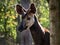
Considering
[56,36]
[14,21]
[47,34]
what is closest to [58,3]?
[56,36]

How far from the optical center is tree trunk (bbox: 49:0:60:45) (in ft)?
7.30

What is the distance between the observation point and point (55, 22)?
2.23 metres

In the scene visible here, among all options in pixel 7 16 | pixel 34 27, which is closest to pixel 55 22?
pixel 34 27

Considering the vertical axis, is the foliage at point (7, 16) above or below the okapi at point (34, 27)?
below

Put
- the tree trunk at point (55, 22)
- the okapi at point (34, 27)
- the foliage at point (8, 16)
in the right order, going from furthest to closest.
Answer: the foliage at point (8, 16) → the okapi at point (34, 27) → the tree trunk at point (55, 22)

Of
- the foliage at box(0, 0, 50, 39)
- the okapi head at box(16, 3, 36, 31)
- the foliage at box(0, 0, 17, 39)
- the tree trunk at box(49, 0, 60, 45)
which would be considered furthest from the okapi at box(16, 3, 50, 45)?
the foliage at box(0, 0, 17, 39)

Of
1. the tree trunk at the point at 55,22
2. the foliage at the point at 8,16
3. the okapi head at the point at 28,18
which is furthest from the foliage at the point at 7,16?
the tree trunk at the point at 55,22

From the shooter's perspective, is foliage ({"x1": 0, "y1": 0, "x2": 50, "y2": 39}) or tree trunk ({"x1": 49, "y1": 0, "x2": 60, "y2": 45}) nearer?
tree trunk ({"x1": 49, "y1": 0, "x2": 60, "y2": 45})

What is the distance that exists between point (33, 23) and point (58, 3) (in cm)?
195

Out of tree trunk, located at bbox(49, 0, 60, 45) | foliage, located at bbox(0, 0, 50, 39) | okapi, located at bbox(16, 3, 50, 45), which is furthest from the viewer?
foliage, located at bbox(0, 0, 50, 39)

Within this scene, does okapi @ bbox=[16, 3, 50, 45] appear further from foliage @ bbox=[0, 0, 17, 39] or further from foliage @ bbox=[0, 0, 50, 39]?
foliage @ bbox=[0, 0, 17, 39]

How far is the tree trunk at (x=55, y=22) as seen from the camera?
2225 mm

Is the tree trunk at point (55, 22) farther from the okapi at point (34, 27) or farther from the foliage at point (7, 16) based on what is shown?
the foliage at point (7, 16)

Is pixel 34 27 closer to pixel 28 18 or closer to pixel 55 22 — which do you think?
pixel 28 18
